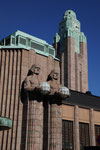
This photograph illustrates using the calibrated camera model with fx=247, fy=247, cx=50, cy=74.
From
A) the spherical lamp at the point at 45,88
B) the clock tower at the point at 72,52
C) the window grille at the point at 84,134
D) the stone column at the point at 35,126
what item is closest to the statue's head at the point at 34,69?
the spherical lamp at the point at 45,88

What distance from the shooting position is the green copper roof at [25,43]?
2477cm

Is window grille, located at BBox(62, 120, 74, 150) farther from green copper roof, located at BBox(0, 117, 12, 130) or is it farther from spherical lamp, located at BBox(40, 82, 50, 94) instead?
green copper roof, located at BBox(0, 117, 12, 130)

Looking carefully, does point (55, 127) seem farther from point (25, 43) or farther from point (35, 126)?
point (25, 43)

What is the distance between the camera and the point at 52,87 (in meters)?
23.2

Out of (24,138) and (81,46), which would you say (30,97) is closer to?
(24,138)

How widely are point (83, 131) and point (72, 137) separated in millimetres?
2093

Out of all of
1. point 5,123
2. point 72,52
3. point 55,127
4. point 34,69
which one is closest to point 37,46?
point 34,69

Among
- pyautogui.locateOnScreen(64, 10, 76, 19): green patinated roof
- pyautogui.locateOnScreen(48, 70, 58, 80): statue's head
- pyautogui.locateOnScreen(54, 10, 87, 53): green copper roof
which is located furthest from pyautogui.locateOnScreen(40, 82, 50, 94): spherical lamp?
pyautogui.locateOnScreen(64, 10, 76, 19): green patinated roof

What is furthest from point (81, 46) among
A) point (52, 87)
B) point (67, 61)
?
point (52, 87)

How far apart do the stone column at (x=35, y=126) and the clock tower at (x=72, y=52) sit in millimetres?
74633

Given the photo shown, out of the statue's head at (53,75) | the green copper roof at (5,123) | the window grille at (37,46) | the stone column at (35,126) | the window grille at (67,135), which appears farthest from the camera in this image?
the window grille at (67,135)

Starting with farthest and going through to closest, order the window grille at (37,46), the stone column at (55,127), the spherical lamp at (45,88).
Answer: the window grille at (37,46), the stone column at (55,127), the spherical lamp at (45,88)

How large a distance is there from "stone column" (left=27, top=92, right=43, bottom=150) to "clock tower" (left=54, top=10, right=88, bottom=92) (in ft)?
245

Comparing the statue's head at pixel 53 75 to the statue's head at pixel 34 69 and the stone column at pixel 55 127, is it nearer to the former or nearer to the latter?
the statue's head at pixel 34 69
